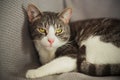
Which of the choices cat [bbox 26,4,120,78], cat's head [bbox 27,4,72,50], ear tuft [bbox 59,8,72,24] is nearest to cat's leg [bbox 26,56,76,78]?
cat [bbox 26,4,120,78]

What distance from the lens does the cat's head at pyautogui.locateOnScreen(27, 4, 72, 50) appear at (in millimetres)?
1267

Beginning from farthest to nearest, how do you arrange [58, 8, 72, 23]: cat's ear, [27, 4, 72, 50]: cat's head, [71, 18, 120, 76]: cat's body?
[58, 8, 72, 23]: cat's ear
[27, 4, 72, 50]: cat's head
[71, 18, 120, 76]: cat's body

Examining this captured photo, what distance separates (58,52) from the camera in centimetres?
137

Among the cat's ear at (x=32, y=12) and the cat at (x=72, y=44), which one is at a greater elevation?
the cat's ear at (x=32, y=12)

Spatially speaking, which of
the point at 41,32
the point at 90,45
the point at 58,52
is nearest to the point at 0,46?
the point at 41,32

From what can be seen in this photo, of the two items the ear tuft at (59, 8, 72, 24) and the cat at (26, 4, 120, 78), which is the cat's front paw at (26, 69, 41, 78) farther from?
the ear tuft at (59, 8, 72, 24)

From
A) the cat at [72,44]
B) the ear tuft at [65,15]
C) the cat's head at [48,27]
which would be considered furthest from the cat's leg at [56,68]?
the ear tuft at [65,15]

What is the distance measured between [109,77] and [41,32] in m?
0.45

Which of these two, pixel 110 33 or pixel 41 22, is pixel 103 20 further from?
pixel 41 22

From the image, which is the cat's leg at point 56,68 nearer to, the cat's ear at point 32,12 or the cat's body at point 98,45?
the cat's body at point 98,45

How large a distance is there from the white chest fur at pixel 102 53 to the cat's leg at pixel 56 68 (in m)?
0.10

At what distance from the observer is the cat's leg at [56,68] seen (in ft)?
3.92

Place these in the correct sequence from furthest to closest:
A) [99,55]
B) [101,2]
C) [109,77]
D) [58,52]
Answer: [101,2] < [58,52] < [99,55] < [109,77]

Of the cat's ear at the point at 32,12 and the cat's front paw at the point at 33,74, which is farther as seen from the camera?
the cat's ear at the point at 32,12
